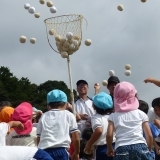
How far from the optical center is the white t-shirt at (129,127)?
7211 mm

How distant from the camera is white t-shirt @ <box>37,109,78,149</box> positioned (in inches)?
295

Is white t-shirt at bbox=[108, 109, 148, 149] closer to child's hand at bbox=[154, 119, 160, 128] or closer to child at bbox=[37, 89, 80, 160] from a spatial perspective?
child at bbox=[37, 89, 80, 160]

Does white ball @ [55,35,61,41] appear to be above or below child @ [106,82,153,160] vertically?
above

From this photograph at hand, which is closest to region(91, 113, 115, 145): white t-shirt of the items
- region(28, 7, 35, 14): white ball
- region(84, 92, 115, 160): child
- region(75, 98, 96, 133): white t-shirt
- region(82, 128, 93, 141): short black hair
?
region(84, 92, 115, 160): child

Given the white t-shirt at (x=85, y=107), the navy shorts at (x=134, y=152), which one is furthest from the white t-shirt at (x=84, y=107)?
the navy shorts at (x=134, y=152)

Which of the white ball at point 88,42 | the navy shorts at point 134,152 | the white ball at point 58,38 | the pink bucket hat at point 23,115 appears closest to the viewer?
the navy shorts at point 134,152

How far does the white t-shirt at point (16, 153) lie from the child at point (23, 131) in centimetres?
209

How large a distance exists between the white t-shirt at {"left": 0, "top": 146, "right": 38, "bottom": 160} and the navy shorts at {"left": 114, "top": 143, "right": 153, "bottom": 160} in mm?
1573

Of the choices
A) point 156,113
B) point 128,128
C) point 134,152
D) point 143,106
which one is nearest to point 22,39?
point 143,106

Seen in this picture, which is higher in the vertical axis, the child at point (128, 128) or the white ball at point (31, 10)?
the white ball at point (31, 10)

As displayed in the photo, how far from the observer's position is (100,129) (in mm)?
7867

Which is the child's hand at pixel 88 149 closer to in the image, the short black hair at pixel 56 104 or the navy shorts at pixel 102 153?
the navy shorts at pixel 102 153

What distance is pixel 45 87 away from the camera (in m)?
69.3

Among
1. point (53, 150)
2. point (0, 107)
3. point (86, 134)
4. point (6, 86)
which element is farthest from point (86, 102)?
point (6, 86)
